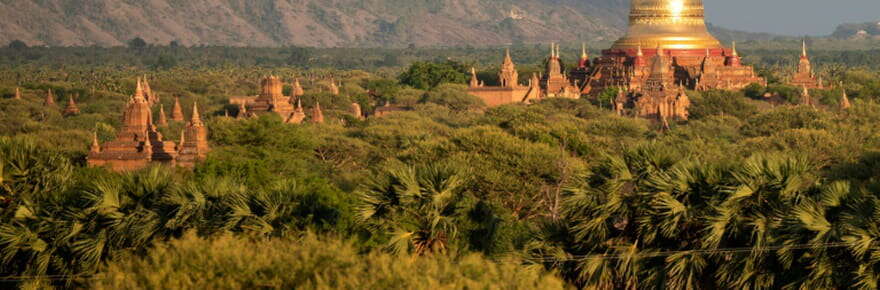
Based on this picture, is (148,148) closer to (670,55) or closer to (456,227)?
(456,227)

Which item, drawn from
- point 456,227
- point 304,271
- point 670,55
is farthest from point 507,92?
point 304,271

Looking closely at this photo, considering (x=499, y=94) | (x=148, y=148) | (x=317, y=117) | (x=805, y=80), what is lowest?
(x=499, y=94)

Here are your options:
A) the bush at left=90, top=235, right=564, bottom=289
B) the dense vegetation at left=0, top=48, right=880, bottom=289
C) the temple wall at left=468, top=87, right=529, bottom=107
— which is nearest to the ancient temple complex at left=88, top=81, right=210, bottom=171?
the dense vegetation at left=0, top=48, right=880, bottom=289

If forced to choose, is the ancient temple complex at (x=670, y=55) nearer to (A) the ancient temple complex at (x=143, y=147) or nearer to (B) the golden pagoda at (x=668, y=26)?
(B) the golden pagoda at (x=668, y=26)

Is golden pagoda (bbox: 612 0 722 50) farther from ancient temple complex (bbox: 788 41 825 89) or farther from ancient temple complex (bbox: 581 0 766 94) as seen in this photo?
ancient temple complex (bbox: 788 41 825 89)

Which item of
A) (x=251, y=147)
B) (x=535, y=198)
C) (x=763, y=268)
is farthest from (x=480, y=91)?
(x=763, y=268)

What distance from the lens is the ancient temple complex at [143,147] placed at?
5738cm

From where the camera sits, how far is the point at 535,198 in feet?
146

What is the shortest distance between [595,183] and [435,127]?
136ft

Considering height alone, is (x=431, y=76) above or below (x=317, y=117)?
below

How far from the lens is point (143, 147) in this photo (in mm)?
58719

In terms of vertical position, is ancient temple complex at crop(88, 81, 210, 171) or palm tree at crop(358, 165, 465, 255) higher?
palm tree at crop(358, 165, 465, 255)

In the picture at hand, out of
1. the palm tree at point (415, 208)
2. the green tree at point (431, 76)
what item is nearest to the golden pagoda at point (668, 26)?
the green tree at point (431, 76)

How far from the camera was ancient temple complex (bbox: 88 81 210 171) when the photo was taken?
57.4 metres
